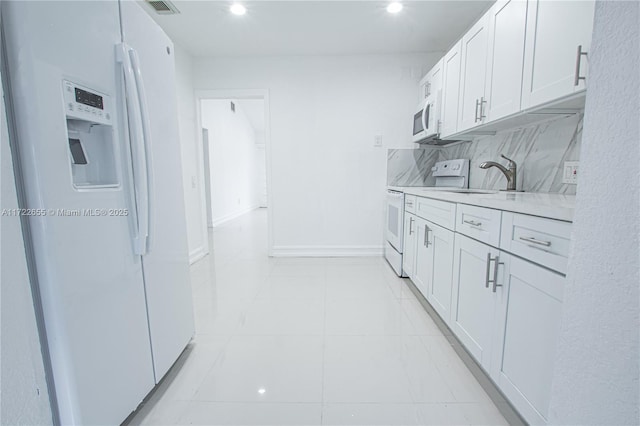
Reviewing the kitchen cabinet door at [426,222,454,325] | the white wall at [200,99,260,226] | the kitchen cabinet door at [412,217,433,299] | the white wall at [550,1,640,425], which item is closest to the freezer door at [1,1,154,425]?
the white wall at [550,1,640,425]

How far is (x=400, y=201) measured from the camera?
2.70 m

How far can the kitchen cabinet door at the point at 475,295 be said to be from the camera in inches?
49.6

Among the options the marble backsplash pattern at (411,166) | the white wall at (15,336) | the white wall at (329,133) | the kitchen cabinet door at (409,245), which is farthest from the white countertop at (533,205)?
the white wall at (329,133)

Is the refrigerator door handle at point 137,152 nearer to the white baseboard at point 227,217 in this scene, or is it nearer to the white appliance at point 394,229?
the white appliance at point 394,229

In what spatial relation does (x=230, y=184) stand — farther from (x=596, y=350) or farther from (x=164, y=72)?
(x=596, y=350)

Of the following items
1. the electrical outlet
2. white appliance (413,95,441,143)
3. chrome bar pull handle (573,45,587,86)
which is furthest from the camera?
white appliance (413,95,441,143)

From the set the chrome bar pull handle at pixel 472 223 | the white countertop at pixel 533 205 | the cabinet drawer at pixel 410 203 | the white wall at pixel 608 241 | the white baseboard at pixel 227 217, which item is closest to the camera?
the white wall at pixel 608 241

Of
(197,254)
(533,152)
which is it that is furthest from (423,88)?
(197,254)

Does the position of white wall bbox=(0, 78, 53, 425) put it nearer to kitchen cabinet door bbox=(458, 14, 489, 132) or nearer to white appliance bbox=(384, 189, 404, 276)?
kitchen cabinet door bbox=(458, 14, 489, 132)

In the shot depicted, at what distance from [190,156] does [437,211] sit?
9.42 feet

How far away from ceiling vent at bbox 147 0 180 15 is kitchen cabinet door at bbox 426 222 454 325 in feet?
9.17

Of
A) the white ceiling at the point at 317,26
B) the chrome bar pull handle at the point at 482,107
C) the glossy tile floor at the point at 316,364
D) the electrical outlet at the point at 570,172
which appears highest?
the white ceiling at the point at 317,26

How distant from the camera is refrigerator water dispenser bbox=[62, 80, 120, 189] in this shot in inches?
35.5

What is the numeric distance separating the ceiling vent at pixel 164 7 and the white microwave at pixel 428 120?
2.46 meters
